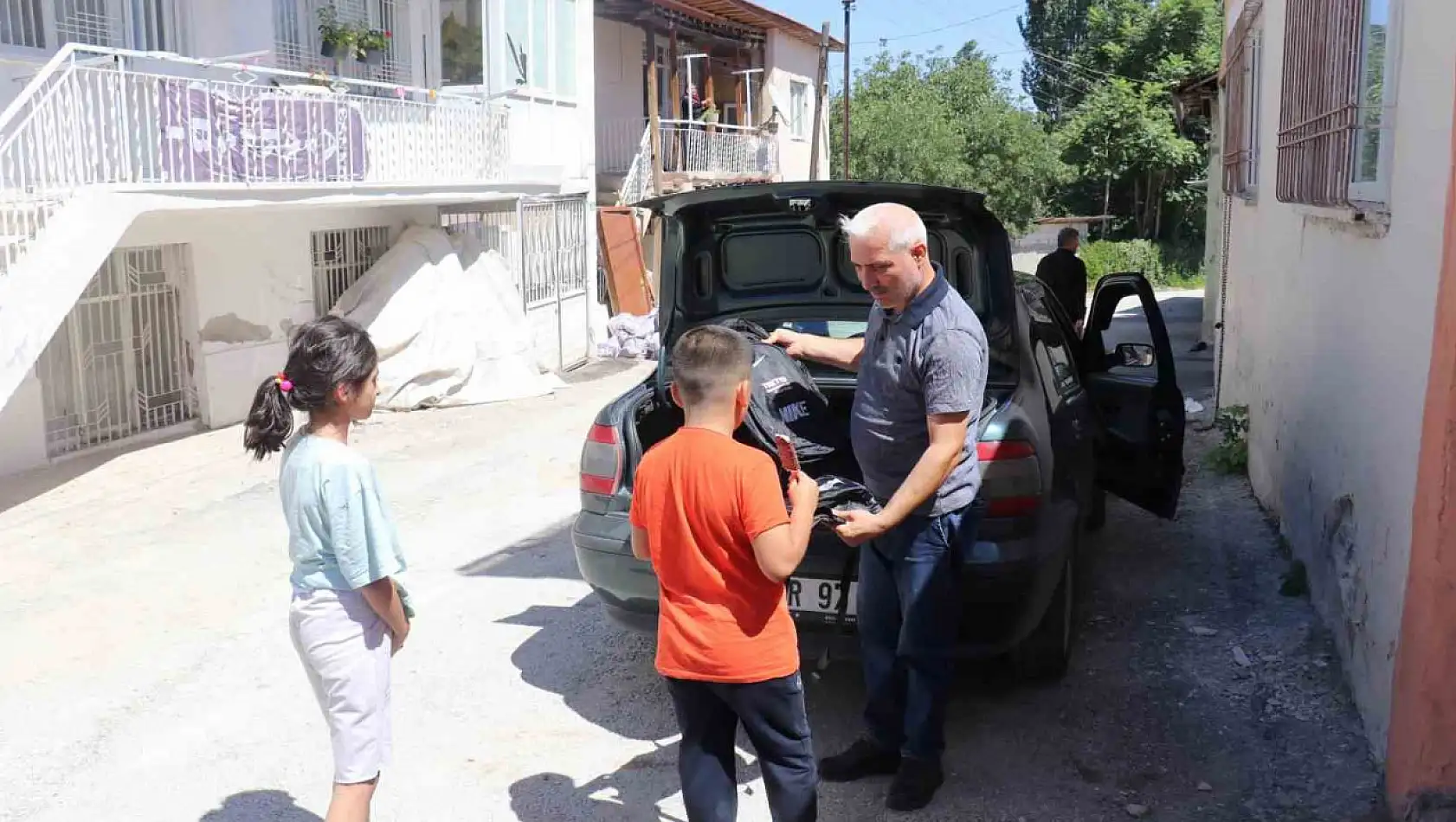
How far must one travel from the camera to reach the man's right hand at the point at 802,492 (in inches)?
115

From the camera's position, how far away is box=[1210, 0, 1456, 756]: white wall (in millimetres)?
3625

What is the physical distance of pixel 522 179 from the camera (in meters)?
14.8

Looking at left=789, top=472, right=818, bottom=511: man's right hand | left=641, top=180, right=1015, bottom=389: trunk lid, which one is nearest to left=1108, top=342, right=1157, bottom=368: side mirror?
left=641, top=180, right=1015, bottom=389: trunk lid

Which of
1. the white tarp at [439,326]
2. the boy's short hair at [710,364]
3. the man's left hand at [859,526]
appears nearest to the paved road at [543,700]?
the man's left hand at [859,526]

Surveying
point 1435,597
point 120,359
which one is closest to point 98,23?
point 120,359

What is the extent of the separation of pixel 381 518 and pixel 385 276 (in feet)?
34.5

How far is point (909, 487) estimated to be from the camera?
3344mm

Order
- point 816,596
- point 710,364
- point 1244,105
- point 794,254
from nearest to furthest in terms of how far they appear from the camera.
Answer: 1. point 710,364
2. point 816,596
3. point 794,254
4. point 1244,105

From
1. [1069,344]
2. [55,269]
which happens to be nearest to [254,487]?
[55,269]

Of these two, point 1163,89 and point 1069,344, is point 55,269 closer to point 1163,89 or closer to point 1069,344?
point 1069,344

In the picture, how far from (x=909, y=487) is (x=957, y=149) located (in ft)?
114

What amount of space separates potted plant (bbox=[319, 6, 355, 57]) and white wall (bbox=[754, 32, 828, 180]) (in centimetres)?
1547

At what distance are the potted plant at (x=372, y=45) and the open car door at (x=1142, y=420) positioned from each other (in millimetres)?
10691

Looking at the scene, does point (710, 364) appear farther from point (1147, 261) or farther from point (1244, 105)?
point (1147, 261)
